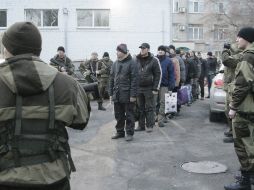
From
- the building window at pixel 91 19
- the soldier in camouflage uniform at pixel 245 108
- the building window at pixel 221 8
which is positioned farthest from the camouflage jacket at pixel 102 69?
the building window at pixel 221 8

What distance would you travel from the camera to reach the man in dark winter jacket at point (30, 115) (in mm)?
2846

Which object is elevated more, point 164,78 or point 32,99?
point 32,99

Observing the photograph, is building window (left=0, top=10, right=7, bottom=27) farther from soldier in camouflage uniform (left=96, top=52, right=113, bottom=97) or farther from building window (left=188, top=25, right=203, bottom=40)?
building window (left=188, top=25, right=203, bottom=40)

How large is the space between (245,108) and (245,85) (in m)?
0.30

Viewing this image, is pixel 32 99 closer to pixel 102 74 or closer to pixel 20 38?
pixel 20 38

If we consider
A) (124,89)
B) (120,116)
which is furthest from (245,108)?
(120,116)

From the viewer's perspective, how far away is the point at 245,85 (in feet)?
17.1

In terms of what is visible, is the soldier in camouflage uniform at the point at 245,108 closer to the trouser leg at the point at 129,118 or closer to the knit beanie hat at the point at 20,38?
the knit beanie hat at the point at 20,38

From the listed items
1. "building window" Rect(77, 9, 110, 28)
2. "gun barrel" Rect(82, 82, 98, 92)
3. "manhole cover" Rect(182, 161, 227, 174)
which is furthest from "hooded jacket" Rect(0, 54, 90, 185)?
"building window" Rect(77, 9, 110, 28)

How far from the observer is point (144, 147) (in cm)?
815

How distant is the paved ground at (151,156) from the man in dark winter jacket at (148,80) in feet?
1.44

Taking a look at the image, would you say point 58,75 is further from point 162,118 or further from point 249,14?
point 249,14

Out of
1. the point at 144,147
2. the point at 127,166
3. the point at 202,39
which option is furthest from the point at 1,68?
the point at 202,39

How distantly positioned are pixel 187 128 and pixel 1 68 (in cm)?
769
